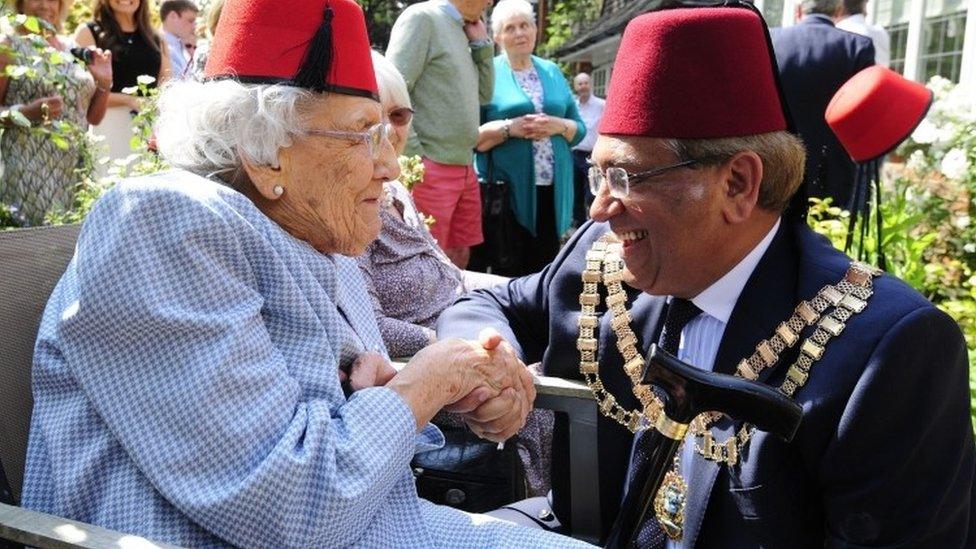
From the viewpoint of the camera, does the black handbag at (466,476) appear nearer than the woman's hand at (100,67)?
Yes

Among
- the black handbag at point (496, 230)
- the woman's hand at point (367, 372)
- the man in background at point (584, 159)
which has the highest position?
the woman's hand at point (367, 372)

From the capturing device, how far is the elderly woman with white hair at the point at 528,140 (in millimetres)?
5398

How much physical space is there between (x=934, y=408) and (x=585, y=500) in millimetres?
820

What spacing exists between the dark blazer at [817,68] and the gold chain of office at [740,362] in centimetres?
310

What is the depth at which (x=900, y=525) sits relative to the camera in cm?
157

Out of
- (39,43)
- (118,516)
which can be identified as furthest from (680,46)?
(39,43)

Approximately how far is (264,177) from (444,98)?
3.01 metres

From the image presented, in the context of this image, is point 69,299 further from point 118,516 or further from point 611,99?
point 611,99

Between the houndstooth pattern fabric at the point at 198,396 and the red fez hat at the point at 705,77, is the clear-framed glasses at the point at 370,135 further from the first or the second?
the red fez hat at the point at 705,77

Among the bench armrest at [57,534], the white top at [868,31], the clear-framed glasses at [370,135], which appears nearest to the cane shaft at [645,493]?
the bench armrest at [57,534]

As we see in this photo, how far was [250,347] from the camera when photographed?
151 cm

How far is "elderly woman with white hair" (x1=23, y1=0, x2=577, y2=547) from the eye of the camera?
4.76 feet

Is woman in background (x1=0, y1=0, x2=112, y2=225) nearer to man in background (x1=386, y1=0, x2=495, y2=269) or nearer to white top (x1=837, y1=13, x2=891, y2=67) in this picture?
man in background (x1=386, y1=0, x2=495, y2=269)

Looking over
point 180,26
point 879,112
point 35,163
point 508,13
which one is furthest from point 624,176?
point 180,26
